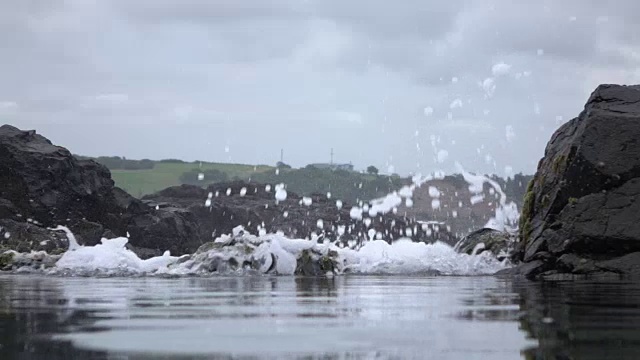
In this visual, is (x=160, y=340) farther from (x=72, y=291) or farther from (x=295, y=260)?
(x=295, y=260)

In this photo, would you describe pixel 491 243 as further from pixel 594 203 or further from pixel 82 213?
pixel 82 213

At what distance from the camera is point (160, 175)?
102 meters

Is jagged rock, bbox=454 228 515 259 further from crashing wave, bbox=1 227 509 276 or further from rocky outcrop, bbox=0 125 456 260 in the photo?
rocky outcrop, bbox=0 125 456 260

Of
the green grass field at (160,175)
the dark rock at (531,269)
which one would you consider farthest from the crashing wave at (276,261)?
the green grass field at (160,175)

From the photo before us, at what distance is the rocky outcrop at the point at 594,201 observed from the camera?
15500mm

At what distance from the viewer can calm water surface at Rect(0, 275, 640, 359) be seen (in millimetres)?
5117

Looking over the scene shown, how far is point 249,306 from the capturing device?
343 inches

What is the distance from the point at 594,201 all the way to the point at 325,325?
34.5 ft

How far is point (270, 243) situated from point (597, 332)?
1343 cm

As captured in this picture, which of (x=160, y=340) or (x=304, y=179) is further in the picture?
(x=304, y=179)

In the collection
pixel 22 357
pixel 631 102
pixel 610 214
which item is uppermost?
pixel 631 102

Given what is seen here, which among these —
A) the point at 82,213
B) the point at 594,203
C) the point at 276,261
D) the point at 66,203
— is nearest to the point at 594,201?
the point at 594,203

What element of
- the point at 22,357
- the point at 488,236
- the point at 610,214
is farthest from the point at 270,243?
the point at 22,357

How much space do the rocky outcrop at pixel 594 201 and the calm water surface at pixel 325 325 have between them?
495 centimetres
